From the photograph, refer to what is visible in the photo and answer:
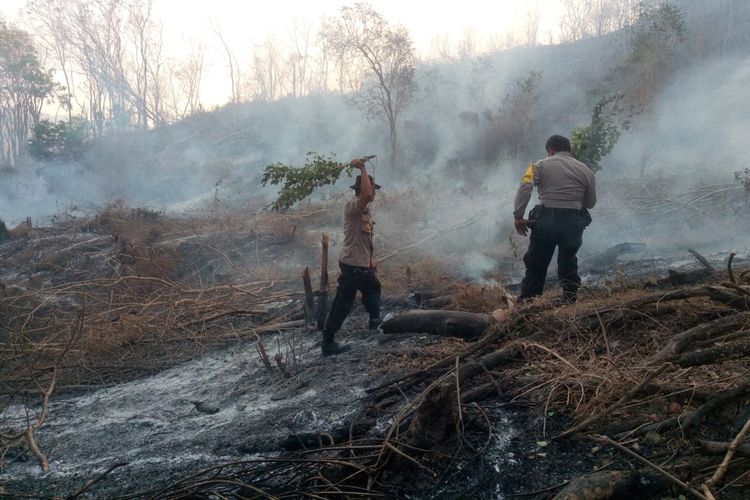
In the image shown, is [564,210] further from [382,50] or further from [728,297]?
[382,50]

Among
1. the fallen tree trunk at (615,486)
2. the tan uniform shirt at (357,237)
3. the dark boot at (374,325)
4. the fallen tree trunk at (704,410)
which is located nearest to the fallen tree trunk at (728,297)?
the fallen tree trunk at (704,410)

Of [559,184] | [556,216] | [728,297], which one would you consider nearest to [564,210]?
[556,216]

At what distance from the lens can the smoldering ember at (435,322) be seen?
272 centimetres

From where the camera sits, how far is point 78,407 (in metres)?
5.07

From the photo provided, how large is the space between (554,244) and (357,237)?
1.81 m

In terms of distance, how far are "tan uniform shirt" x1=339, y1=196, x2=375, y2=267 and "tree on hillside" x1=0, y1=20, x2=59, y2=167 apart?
26850 mm

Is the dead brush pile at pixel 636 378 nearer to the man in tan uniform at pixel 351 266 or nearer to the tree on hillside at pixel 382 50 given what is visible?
the man in tan uniform at pixel 351 266

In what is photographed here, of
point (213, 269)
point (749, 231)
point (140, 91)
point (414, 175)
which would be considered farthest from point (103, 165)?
point (749, 231)

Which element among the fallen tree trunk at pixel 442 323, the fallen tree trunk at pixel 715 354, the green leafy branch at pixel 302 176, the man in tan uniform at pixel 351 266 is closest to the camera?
the fallen tree trunk at pixel 715 354

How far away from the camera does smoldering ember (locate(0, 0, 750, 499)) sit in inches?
107

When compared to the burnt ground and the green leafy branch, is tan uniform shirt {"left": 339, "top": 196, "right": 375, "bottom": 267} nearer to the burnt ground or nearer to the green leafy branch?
the green leafy branch

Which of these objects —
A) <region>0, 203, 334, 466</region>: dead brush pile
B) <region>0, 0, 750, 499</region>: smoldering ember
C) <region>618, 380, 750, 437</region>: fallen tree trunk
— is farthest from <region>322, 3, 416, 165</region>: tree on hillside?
<region>618, 380, 750, 437</region>: fallen tree trunk

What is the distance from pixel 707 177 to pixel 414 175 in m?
8.77

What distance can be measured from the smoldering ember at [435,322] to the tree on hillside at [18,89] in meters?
16.1
